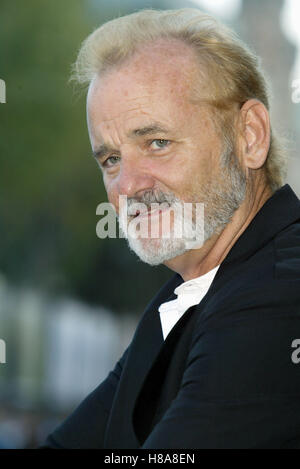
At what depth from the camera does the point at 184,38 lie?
2742 mm

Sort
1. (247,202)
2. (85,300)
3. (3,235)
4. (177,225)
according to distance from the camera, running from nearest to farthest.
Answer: (177,225) → (247,202) → (3,235) → (85,300)

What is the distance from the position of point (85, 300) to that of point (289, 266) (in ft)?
87.1

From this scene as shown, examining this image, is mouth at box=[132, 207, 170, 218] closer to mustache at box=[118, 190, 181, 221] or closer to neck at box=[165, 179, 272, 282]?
mustache at box=[118, 190, 181, 221]

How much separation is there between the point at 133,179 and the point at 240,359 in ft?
2.62

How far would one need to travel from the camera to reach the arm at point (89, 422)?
2930mm

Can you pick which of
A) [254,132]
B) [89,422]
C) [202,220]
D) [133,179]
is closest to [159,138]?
[133,179]

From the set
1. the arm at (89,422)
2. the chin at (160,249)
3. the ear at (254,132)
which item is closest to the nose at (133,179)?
the chin at (160,249)

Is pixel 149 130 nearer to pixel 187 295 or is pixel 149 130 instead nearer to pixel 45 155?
pixel 187 295

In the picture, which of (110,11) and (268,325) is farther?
(110,11)

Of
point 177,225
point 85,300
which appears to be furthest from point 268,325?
point 85,300

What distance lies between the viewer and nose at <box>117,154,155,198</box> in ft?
8.70

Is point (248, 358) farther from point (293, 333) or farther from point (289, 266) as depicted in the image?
point (289, 266)

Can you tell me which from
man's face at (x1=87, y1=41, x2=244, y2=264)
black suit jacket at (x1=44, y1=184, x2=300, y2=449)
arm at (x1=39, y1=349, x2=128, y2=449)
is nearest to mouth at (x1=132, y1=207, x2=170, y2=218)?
man's face at (x1=87, y1=41, x2=244, y2=264)

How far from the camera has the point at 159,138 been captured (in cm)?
267
